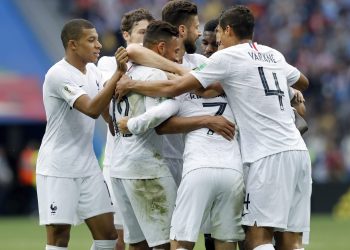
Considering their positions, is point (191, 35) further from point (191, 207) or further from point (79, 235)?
point (79, 235)

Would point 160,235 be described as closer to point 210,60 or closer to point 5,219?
point 210,60

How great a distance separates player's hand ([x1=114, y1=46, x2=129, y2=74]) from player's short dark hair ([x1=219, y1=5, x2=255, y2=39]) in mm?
860

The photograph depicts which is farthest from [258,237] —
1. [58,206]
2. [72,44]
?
[72,44]

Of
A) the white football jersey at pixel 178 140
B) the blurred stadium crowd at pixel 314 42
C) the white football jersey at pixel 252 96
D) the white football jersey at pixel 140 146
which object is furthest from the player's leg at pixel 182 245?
the blurred stadium crowd at pixel 314 42

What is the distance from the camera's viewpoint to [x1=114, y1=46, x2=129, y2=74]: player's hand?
9.12m

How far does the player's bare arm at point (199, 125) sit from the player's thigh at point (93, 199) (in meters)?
1.36

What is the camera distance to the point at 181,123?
8969 millimetres

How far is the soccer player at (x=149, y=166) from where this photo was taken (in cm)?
907

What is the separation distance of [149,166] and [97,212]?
1147 mm

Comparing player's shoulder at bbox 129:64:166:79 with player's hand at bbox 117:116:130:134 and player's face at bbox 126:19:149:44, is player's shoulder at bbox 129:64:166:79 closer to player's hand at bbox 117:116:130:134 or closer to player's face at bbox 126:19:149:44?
player's hand at bbox 117:116:130:134

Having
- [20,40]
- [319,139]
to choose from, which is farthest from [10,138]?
[319,139]

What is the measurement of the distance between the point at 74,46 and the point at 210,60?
67.7 inches

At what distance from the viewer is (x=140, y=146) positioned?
9117 millimetres

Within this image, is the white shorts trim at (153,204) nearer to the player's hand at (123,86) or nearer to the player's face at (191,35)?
the player's hand at (123,86)
